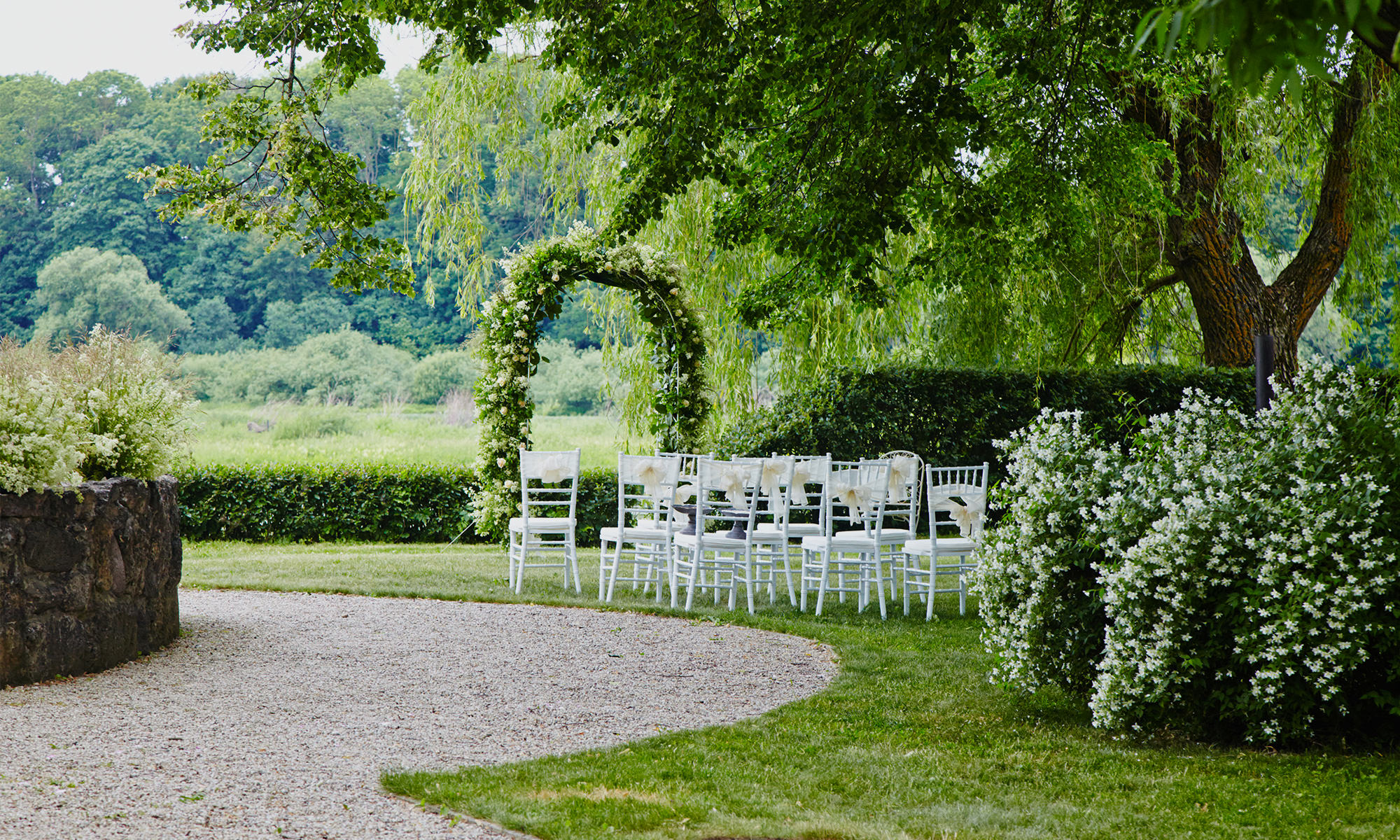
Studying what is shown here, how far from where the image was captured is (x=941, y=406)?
10.7 m

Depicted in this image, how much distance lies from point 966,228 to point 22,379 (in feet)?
19.6

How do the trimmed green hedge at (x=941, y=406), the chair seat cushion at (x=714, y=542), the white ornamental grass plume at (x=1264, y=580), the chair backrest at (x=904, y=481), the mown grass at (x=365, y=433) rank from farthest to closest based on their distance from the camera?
the mown grass at (x=365, y=433) < the trimmed green hedge at (x=941, y=406) < the chair backrest at (x=904, y=481) < the chair seat cushion at (x=714, y=542) < the white ornamental grass plume at (x=1264, y=580)

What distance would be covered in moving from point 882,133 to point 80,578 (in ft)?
16.2

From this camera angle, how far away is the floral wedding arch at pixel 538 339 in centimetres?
927

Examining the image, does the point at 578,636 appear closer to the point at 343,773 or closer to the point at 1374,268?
the point at 343,773

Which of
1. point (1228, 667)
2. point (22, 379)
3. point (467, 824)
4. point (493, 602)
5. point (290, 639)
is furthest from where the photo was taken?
point (493, 602)

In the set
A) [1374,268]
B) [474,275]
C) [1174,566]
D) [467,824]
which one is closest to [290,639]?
[467,824]

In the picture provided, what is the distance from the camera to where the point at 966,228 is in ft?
26.0

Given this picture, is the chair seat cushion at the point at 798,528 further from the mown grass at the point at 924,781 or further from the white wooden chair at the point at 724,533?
the mown grass at the point at 924,781

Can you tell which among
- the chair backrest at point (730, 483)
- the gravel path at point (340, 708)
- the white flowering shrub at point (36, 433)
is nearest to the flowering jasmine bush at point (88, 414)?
the white flowering shrub at point (36, 433)

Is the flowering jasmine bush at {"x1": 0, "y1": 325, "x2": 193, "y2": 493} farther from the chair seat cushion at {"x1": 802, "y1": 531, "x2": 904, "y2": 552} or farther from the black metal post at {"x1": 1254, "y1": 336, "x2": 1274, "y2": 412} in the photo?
the black metal post at {"x1": 1254, "y1": 336, "x2": 1274, "y2": 412}

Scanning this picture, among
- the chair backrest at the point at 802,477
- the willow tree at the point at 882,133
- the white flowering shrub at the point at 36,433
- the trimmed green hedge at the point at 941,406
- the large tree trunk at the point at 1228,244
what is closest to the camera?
the white flowering shrub at the point at 36,433

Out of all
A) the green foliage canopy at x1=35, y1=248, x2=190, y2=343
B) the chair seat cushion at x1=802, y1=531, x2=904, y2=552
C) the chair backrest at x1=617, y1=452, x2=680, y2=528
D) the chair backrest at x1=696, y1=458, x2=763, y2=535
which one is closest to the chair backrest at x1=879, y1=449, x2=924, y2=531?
the chair seat cushion at x1=802, y1=531, x2=904, y2=552

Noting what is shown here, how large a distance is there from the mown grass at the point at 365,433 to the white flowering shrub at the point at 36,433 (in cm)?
1393
